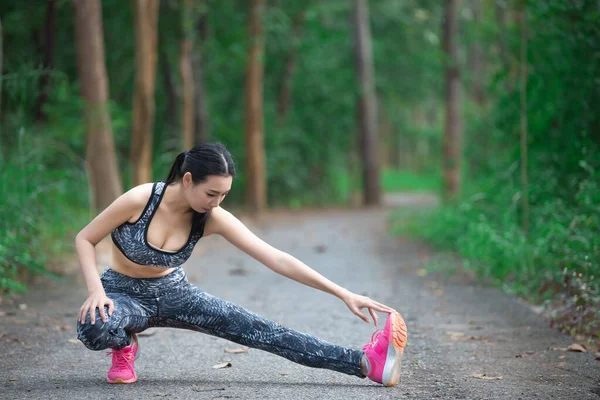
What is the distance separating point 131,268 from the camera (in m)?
4.84

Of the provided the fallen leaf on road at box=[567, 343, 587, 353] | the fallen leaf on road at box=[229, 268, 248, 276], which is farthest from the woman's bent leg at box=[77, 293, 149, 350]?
the fallen leaf on road at box=[229, 268, 248, 276]

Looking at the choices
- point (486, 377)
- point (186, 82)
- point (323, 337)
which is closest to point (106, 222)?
point (323, 337)

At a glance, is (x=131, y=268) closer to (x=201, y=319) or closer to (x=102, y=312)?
(x=102, y=312)

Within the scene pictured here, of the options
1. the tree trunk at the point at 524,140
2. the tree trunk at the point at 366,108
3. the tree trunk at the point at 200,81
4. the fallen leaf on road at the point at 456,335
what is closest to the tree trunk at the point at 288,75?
the tree trunk at the point at 366,108

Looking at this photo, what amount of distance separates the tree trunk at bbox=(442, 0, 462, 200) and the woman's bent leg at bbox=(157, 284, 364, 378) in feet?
45.5

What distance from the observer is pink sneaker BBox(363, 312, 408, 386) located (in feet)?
15.3

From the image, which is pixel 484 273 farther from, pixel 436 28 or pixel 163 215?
pixel 436 28

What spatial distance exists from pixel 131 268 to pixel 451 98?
51.7ft

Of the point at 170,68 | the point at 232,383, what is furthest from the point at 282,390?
the point at 170,68

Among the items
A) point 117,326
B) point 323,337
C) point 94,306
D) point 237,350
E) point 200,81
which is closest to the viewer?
point 94,306

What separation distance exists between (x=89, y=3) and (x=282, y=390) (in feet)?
32.8

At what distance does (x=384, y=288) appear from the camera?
363 inches

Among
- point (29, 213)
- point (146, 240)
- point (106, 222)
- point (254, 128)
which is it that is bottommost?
point (254, 128)

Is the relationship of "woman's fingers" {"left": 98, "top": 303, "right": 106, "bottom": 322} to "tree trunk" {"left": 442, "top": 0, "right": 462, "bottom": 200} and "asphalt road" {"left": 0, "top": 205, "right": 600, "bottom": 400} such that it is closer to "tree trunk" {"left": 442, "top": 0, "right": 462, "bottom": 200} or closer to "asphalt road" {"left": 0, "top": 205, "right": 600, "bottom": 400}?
"asphalt road" {"left": 0, "top": 205, "right": 600, "bottom": 400}
